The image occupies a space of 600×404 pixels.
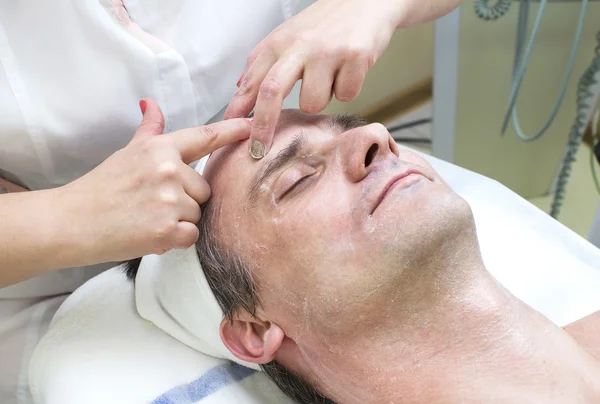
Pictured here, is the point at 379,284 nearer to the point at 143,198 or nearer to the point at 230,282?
the point at 230,282

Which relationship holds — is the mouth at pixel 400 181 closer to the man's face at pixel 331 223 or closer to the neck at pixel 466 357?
the man's face at pixel 331 223

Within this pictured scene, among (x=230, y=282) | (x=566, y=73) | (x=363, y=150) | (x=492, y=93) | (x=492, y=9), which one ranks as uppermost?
(x=363, y=150)

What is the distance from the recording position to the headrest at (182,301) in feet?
3.32

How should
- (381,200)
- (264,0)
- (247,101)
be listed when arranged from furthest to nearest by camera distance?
(264,0) < (247,101) < (381,200)

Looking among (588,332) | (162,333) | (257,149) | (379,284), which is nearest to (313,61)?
(257,149)

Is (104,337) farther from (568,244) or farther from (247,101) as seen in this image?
(568,244)

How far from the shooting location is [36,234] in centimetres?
89

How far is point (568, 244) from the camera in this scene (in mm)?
1292

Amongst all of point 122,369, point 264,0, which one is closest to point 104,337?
point 122,369

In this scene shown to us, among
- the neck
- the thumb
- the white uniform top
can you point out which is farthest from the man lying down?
the white uniform top

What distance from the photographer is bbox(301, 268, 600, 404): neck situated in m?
0.83

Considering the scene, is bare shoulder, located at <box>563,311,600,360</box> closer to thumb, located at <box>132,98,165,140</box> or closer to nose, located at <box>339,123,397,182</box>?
nose, located at <box>339,123,397,182</box>

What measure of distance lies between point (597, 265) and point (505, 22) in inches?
35.1

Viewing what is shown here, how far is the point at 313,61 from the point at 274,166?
194 mm
